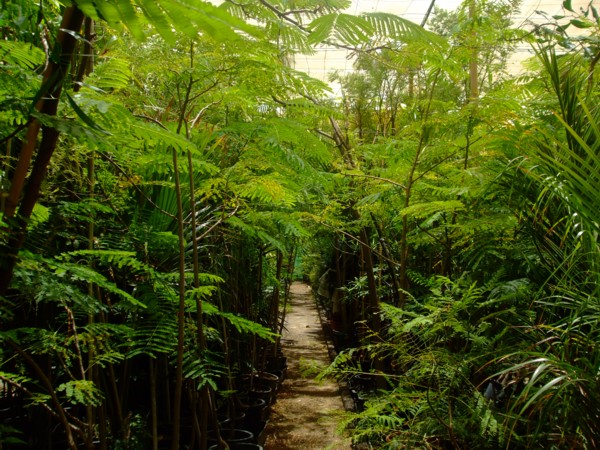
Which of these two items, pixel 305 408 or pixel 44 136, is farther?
pixel 305 408

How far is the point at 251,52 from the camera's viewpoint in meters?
1.68

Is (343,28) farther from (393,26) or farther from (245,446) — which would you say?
(245,446)

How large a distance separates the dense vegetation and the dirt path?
0.60m

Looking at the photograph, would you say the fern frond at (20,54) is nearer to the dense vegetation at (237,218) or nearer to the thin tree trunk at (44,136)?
the dense vegetation at (237,218)

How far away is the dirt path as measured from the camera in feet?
11.5

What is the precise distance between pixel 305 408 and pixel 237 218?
9.49 feet

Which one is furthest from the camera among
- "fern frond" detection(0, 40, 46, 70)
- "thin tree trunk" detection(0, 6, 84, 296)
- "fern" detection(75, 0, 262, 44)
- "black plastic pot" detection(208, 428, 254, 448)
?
"black plastic pot" detection(208, 428, 254, 448)

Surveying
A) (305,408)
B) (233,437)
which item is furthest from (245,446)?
(305,408)

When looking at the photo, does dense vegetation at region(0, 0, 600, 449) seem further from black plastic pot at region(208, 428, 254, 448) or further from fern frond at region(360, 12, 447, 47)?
black plastic pot at region(208, 428, 254, 448)

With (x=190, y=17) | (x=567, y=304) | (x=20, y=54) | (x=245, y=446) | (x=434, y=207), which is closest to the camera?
(x=190, y=17)

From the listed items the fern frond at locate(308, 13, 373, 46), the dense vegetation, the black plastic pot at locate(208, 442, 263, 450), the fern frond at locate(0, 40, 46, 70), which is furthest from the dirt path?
the fern frond at locate(0, 40, 46, 70)

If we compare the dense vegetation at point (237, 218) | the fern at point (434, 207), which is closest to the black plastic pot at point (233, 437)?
the dense vegetation at point (237, 218)

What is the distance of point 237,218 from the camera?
217cm

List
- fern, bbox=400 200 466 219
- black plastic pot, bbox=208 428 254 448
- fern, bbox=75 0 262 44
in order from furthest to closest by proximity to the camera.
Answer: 1. black plastic pot, bbox=208 428 254 448
2. fern, bbox=400 200 466 219
3. fern, bbox=75 0 262 44
